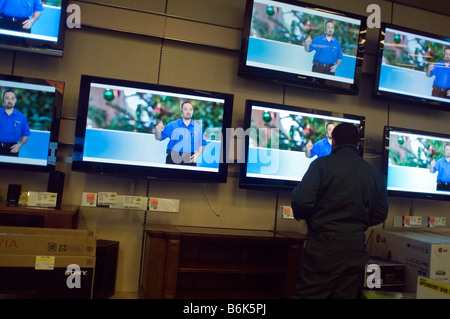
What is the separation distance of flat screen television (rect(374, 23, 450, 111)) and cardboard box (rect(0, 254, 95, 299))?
8.83ft

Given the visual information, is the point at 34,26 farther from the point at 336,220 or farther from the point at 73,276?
the point at 336,220

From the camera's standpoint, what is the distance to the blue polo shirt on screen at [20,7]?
8.48 ft

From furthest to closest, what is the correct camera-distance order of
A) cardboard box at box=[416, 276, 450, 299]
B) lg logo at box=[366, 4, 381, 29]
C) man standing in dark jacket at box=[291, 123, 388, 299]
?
lg logo at box=[366, 4, 381, 29] < man standing in dark jacket at box=[291, 123, 388, 299] < cardboard box at box=[416, 276, 450, 299]

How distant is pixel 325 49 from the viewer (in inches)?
122

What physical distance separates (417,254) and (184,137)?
6.34 ft

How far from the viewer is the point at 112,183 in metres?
2.90

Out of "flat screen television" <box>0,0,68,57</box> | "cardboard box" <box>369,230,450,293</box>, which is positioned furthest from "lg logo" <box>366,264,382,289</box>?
"flat screen television" <box>0,0,68,57</box>

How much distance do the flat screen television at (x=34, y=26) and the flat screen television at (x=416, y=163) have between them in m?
2.72

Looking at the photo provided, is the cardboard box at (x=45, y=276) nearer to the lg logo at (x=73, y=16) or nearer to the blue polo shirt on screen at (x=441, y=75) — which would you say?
the lg logo at (x=73, y=16)

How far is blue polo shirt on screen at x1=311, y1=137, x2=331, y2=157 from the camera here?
306cm

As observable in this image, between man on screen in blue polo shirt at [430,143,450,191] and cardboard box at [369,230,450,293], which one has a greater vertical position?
man on screen in blue polo shirt at [430,143,450,191]

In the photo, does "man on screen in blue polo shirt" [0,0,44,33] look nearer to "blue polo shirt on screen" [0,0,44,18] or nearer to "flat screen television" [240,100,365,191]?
"blue polo shirt on screen" [0,0,44,18]

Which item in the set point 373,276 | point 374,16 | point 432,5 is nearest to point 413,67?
point 374,16

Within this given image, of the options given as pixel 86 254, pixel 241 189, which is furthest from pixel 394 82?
pixel 86 254
